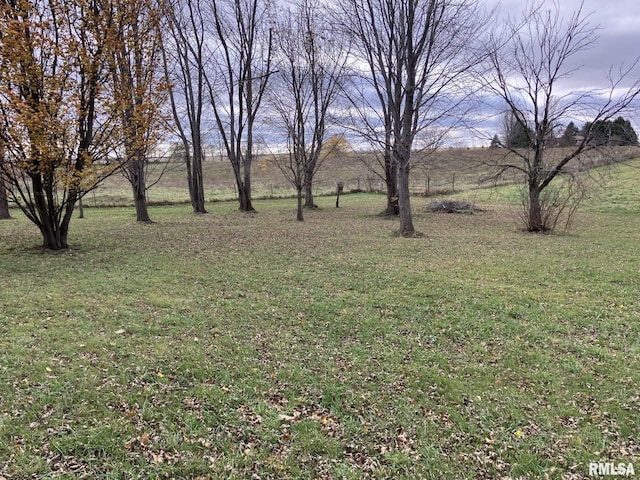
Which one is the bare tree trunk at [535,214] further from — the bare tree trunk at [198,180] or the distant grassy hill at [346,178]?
the bare tree trunk at [198,180]

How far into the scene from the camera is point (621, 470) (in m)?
2.25

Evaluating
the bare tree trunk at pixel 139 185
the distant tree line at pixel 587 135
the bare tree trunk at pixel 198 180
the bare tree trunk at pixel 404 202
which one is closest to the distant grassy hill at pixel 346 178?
the distant tree line at pixel 587 135

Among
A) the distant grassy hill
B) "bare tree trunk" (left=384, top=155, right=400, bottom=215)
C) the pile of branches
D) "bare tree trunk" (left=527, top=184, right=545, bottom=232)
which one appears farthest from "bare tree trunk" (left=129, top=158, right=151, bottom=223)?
"bare tree trunk" (left=527, top=184, right=545, bottom=232)

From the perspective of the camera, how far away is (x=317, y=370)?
3383 millimetres

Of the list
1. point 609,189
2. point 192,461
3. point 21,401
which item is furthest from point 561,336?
point 609,189

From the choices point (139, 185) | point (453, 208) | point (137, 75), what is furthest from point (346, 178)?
point (137, 75)

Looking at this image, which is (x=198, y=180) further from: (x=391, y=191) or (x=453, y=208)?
(x=453, y=208)

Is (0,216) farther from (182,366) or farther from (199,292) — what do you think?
(182,366)

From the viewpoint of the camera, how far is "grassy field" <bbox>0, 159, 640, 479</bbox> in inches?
93.0

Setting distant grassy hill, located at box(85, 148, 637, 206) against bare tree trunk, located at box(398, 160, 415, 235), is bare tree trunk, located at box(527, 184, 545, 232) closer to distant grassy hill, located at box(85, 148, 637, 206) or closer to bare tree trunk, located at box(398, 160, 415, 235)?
distant grassy hill, located at box(85, 148, 637, 206)

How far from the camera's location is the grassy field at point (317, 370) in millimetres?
2361

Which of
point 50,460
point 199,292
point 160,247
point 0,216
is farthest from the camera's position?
point 0,216

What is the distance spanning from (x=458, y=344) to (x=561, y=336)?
3.72ft

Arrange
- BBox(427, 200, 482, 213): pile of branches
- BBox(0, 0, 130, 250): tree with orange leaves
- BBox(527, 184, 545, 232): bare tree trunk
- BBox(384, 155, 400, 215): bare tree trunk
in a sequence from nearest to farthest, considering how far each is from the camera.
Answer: BBox(0, 0, 130, 250): tree with orange leaves, BBox(527, 184, 545, 232): bare tree trunk, BBox(384, 155, 400, 215): bare tree trunk, BBox(427, 200, 482, 213): pile of branches
